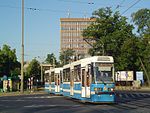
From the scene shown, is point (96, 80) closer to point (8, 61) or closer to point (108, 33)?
point (8, 61)

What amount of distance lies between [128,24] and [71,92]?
69030 millimetres

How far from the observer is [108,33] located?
95.0m

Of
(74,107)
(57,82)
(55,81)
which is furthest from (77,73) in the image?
(55,81)

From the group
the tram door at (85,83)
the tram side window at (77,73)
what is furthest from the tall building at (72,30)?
the tram door at (85,83)

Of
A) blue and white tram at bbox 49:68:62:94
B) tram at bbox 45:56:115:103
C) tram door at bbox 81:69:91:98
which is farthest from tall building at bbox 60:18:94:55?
tram door at bbox 81:69:91:98

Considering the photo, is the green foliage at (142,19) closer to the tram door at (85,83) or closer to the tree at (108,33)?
the tree at (108,33)

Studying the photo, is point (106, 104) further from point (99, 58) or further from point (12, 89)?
point (12, 89)

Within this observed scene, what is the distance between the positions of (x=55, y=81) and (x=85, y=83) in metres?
15.1

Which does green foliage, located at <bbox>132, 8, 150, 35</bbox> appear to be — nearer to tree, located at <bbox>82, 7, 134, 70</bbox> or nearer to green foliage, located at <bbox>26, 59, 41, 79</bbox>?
tree, located at <bbox>82, 7, 134, 70</bbox>

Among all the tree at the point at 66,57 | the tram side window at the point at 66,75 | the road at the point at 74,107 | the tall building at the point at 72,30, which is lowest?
the road at the point at 74,107

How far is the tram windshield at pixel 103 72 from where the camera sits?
25.1 meters

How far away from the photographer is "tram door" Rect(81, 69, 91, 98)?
1016 inches

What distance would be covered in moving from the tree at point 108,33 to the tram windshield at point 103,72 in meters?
66.1

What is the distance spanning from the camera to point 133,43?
87.8 m
